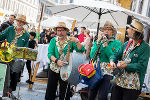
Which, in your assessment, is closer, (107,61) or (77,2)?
(107,61)

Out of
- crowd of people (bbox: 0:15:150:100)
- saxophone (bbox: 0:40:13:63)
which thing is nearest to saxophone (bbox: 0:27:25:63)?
saxophone (bbox: 0:40:13:63)

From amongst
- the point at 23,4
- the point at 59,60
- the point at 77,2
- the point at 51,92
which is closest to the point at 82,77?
the point at 59,60

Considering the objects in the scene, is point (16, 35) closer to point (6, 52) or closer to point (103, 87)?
point (6, 52)

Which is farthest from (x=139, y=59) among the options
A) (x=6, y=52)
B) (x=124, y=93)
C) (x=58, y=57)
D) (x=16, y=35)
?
(x=16, y=35)

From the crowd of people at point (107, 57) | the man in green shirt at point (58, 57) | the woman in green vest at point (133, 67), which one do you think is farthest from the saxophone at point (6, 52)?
the woman in green vest at point (133, 67)

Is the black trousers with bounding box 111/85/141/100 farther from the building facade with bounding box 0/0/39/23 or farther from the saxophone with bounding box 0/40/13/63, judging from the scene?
the building facade with bounding box 0/0/39/23

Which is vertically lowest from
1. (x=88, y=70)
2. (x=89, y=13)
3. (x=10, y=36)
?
(x=88, y=70)

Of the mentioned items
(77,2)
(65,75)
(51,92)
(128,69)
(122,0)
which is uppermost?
(122,0)

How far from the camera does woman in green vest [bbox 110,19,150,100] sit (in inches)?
185

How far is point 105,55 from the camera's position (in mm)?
5895

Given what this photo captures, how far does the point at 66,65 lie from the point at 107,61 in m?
0.86

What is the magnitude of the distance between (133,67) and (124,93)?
0.47 m

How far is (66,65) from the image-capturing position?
20.2 feet

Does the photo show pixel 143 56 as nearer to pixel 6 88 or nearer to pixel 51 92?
pixel 51 92
